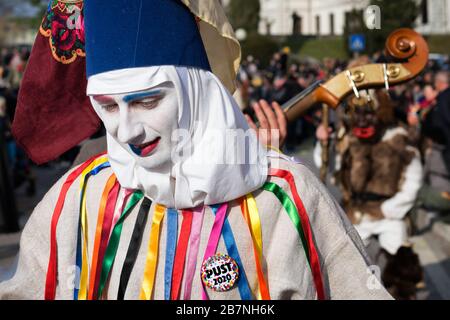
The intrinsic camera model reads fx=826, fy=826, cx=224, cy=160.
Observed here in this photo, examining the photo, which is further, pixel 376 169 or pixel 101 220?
pixel 376 169

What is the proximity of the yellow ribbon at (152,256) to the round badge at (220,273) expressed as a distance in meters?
0.15

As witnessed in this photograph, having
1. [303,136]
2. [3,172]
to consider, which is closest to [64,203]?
[3,172]

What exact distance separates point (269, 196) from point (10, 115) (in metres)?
8.54

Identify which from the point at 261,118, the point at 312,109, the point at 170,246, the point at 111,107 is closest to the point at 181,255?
the point at 170,246

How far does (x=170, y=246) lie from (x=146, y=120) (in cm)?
38

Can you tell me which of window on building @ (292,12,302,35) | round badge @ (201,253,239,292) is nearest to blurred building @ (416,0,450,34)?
window on building @ (292,12,302,35)

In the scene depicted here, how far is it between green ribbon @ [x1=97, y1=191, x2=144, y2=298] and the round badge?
0.92 ft

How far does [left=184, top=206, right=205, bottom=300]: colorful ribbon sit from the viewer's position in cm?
231

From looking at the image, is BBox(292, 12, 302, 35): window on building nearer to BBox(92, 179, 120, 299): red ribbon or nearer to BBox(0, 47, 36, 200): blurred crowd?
BBox(0, 47, 36, 200): blurred crowd

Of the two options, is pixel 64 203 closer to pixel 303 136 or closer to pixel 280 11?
pixel 303 136

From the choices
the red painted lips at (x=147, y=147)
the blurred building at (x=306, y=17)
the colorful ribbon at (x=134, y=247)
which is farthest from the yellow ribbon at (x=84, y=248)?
the blurred building at (x=306, y=17)

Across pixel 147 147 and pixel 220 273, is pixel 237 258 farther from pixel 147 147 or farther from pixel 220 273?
pixel 147 147

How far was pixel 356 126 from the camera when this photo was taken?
6.40 m

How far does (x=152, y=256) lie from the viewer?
2.35 meters
